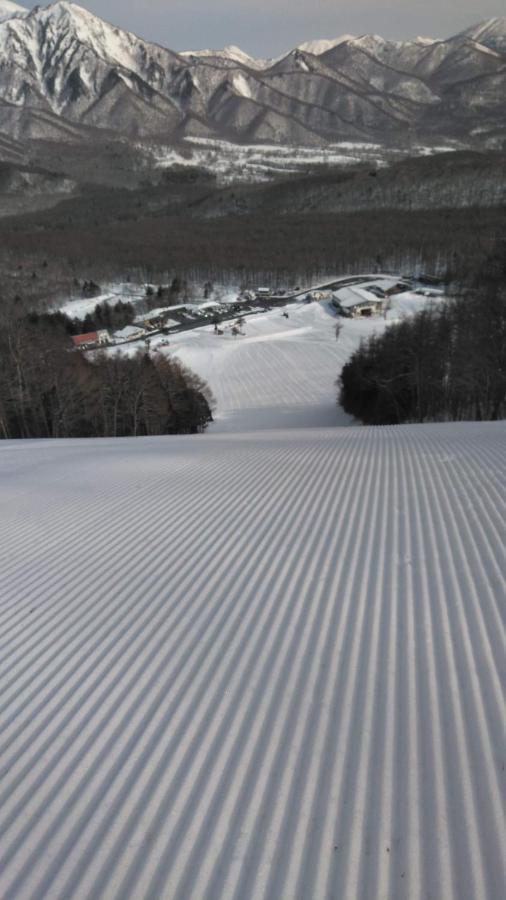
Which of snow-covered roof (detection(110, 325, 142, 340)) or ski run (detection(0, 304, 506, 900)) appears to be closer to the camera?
ski run (detection(0, 304, 506, 900))

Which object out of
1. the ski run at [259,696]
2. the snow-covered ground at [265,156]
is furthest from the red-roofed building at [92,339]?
the snow-covered ground at [265,156]

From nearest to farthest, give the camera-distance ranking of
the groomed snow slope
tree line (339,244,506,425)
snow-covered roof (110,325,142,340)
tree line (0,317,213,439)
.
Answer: the groomed snow slope
tree line (339,244,506,425)
tree line (0,317,213,439)
snow-covered roof (110,325,142,340)

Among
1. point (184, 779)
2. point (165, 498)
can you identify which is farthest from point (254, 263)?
point (184, 779)

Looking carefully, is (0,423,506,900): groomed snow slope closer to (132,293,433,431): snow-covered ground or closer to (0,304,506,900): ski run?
(0,304,506,900): ski run

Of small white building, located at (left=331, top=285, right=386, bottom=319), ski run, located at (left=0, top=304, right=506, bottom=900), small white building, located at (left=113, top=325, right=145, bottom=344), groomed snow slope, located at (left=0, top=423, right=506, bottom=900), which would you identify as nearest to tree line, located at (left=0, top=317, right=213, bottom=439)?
ski run, located at (left=0, top=304, right=506, bottom=900)

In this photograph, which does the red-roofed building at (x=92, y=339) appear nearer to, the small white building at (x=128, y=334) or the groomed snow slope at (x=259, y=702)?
the small white building at (x=128, y=334)

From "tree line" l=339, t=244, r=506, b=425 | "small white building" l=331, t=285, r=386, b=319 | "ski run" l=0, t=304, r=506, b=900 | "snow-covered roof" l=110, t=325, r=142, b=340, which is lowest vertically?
"ski run" l=0, t=304, r=506, b=900
